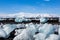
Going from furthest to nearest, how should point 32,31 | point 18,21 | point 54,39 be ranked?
1. point 18,21
2. point 32,31
3. point 54,39

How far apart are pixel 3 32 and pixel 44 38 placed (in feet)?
3.82

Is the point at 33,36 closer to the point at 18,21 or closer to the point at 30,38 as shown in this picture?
the point at 30,38

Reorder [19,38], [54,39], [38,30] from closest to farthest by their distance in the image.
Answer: [54,39] < [19,38] < [38,30]

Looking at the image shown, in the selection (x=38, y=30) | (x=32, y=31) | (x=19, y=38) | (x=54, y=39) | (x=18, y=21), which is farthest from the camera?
(x=18, y=21)

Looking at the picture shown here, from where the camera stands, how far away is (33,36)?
573 cm

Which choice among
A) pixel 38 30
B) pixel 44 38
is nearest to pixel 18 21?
pixel 38 30

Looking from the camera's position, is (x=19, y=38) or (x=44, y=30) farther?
(x=44, y=30)

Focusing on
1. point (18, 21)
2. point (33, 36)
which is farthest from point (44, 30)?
point (18, 21)

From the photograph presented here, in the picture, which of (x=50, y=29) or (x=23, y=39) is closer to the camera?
(x=23, y=39)

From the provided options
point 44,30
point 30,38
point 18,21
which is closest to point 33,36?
point 30,38

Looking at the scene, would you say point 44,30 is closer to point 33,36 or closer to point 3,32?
point 33,36

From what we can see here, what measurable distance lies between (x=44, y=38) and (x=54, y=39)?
385 mm

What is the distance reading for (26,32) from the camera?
5.67 meters

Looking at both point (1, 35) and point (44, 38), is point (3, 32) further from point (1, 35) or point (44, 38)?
point (44, 38)
